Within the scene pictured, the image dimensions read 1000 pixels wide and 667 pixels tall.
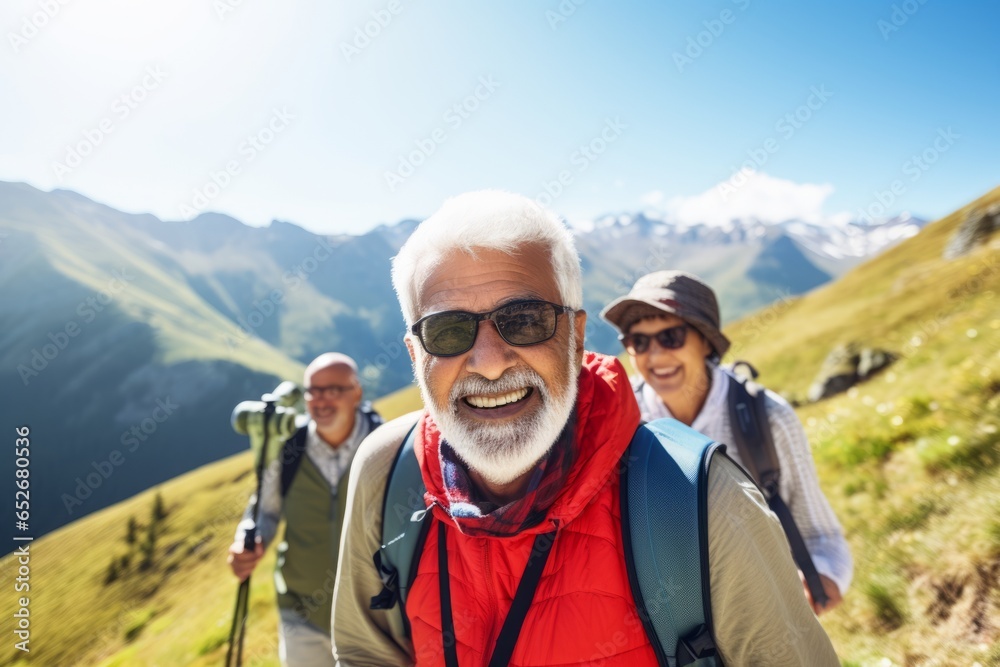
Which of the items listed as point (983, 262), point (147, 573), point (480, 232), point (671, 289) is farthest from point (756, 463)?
point (147, 573)

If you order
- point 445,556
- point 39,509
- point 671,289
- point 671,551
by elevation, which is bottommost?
point 671,551

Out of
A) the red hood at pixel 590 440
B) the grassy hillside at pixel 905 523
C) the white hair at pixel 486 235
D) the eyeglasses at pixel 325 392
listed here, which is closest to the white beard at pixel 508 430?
the red hood at pixel 590 440

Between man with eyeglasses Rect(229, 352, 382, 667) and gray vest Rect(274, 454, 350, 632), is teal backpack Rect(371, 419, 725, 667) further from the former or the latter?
man with eyeglasses Rect(229, 352, 382, 667)

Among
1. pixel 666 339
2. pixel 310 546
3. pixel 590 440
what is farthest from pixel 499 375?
pixel 310 546

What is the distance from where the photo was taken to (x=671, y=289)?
4484 millimetres

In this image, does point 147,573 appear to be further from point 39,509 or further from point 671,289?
point 39,509

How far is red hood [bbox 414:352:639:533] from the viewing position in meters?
2.25

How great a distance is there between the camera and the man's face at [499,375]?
250 cm

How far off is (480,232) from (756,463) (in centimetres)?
300

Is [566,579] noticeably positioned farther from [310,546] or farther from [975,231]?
[975,231]

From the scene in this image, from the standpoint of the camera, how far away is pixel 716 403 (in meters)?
4.31

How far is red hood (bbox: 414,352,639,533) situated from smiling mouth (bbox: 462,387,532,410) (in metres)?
0.33

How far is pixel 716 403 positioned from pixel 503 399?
262cm

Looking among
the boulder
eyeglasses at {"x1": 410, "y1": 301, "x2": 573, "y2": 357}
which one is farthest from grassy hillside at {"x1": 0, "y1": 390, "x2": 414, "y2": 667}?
the boulder
